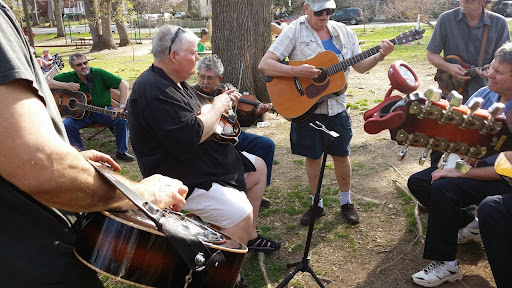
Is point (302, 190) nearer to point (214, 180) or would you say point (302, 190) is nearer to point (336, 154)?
point (336, 154)

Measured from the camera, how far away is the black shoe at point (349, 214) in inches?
161

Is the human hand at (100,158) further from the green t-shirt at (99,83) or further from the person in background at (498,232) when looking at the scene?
the green t-shirt at (99,83)

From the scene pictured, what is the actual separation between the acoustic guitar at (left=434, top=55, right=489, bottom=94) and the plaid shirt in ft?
4.04

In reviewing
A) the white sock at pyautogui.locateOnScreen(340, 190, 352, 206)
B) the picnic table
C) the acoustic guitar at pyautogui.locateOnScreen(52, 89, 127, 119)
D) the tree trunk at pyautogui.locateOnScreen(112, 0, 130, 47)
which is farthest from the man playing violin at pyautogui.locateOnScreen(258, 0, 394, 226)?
the picnic table

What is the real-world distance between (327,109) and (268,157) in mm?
759

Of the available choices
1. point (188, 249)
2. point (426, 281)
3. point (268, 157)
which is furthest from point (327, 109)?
point (188, 249)

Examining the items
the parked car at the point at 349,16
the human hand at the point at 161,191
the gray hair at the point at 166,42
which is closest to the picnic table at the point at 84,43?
the parked car at the point at 349,16

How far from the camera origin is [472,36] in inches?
173

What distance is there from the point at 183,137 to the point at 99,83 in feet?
13.6

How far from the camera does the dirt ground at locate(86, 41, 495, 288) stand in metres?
3.36

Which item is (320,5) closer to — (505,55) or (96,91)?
(505,55)

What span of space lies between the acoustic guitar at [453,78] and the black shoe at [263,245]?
8.08ft

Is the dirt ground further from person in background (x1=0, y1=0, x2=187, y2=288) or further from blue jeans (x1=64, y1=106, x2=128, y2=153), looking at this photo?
blue jeans (x1=64, y1=106, x2=128, y2=153)

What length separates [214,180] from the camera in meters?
2.95
